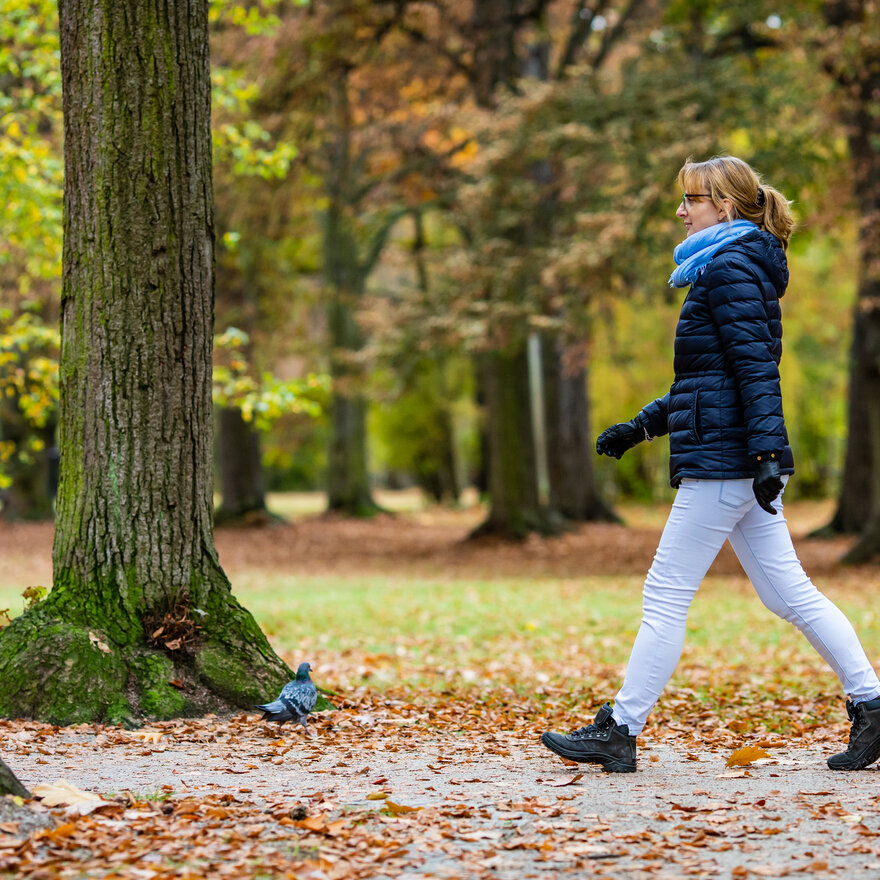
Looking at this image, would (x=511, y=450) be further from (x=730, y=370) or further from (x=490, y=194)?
(x=730, y=370)

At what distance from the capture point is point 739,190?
14.5 ft

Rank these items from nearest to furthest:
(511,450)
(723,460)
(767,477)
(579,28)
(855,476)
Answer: (767,477) < (723,460) < (511,450) < (579,28) < (855,476)

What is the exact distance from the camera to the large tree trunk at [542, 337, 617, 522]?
2467 centimetres

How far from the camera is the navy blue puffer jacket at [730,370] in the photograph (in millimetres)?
4086

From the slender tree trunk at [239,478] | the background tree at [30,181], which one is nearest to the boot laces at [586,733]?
the background tree at [30,181]

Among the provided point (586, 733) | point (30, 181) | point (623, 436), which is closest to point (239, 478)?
point (30, 181)

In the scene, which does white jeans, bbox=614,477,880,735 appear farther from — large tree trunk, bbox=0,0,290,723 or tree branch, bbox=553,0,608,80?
tree branch, bbox=553,0,608,80

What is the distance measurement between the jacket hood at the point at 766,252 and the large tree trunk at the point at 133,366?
107 inches

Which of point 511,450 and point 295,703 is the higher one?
point 511,450

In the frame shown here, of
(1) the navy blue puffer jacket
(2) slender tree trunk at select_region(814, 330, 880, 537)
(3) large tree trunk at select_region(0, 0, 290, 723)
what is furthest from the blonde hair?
(2) slender tree trunk at select_region(814, 330, 880, 537)

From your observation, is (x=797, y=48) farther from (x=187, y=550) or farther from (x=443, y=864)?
(x=443, y=864)

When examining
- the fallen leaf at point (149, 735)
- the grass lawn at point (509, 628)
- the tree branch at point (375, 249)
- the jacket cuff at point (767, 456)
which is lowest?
the grass lawn at point (509, 628)

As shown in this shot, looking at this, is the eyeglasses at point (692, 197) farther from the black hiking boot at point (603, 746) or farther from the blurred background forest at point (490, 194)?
the blurred background forest at point (490, 194)

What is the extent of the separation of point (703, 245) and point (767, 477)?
0.99 meters
